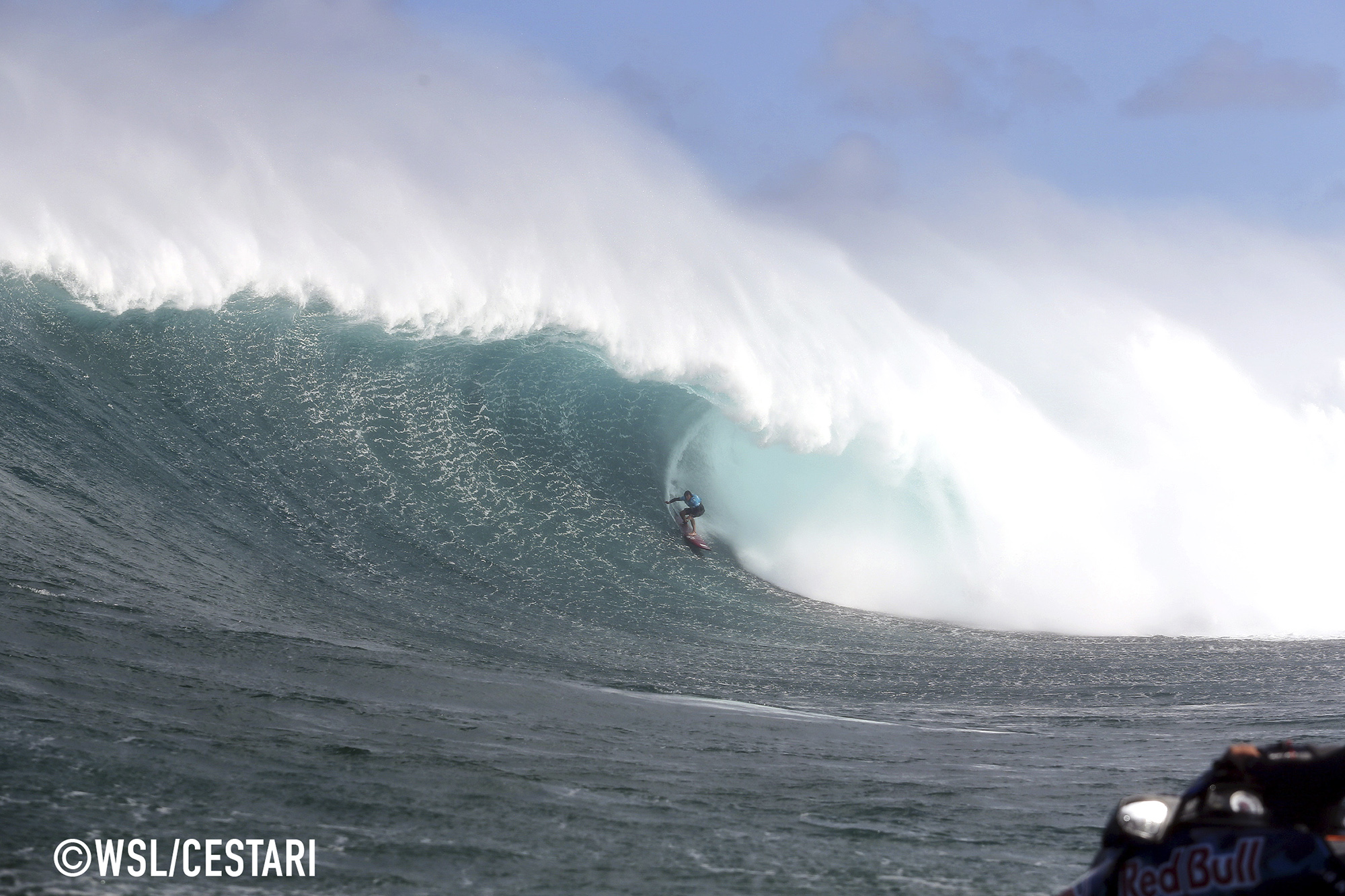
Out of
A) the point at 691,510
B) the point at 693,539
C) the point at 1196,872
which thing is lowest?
the point at 1196,872

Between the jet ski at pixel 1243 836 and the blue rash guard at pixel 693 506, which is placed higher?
the blue rash guard at pixel 693 506

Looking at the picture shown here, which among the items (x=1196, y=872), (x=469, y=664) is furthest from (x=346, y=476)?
(x=1196, y=872)

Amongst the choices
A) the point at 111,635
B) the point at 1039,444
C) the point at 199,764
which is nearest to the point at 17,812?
the point at 199,764

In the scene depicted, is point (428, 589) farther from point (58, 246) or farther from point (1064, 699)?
point (58, 246)

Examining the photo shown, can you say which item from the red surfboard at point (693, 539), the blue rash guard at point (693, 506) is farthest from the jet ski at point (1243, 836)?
the blue rash guard at point (693, 506)

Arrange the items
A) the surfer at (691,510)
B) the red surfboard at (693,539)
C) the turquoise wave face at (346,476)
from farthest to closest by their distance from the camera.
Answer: the surfer at (691,510) → the red surfboard at (693,539) → the turquoise wave face at (346,476)

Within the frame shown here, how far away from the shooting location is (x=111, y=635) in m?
7.32

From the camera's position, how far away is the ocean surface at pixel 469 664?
15.1 ft

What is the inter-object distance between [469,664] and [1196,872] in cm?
734

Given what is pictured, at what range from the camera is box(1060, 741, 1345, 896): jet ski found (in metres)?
2.38

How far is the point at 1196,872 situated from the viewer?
8.39 ft

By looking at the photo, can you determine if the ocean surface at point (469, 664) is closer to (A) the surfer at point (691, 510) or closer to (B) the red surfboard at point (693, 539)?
(B) the red surfboard at point (693, 539)

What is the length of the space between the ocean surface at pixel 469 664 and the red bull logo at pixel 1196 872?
64.0 inches

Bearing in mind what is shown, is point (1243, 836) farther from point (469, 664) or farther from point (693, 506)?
point (693, 506)
